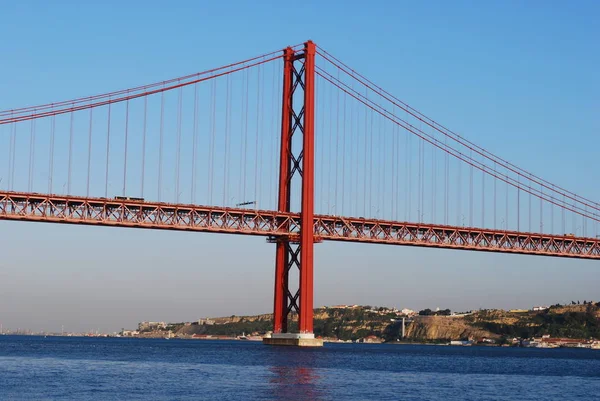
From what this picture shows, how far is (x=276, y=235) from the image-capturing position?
7869cm

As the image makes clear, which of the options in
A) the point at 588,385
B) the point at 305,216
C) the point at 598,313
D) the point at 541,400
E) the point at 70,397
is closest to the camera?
the point at 70,397

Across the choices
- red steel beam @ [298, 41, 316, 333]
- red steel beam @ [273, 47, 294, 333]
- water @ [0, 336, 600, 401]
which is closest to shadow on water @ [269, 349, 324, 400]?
water @ [0, 336, 600, 401]

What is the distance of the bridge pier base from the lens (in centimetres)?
7794

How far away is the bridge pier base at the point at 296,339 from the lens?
256 feet

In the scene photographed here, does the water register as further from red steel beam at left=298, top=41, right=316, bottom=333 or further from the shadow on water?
red steel beam at left=298, top=41, right=316, bottom=333

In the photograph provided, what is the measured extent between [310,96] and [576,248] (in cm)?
3306

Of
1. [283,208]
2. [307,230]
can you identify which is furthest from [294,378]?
[283,208]

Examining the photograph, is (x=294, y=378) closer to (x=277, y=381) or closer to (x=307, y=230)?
(x=277, y=381)

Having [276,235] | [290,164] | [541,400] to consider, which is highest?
[290,164]

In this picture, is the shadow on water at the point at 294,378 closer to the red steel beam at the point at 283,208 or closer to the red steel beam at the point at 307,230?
the red steel beam at the point at 307,230

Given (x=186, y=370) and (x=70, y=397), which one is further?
(x=186, y=370)

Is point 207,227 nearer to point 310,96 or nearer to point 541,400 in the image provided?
point 310,96

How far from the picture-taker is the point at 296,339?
7875 cm

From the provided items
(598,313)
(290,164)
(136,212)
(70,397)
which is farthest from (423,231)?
(598,313)
